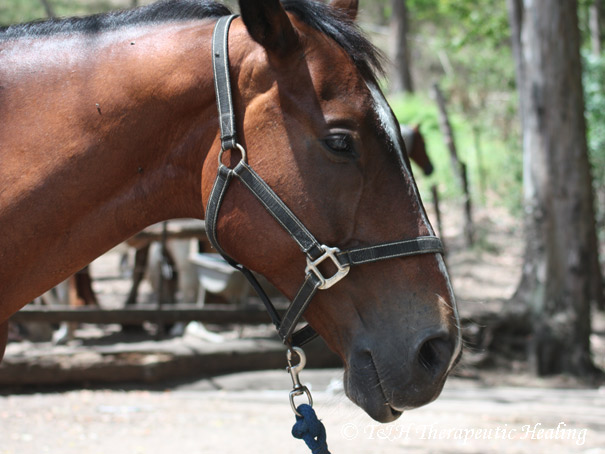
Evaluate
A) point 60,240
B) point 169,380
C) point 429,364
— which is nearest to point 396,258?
point 429,364

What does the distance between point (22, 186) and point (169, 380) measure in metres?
4.81

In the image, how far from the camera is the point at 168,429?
4.87 meters

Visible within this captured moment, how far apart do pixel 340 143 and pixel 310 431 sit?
2.81 ft

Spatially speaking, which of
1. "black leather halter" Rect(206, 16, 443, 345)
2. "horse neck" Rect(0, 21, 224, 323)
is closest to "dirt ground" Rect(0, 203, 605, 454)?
"black leather halter" Rect(206, 16, 443, 345)

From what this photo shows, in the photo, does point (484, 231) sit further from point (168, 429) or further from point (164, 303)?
point (168, 429)

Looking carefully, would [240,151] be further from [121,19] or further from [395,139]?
[121,19]

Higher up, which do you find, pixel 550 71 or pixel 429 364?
pixel 429 364

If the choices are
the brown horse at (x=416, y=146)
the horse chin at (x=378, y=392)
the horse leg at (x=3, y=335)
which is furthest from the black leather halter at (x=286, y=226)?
the brown horse at (x=416, y=146)

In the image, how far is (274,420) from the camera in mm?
5234

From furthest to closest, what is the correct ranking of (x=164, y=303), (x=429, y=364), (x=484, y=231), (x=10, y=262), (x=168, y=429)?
(x=484, y=231) < (x=164, y=303) < (x=168, y=429) < (x=10, y=262) < (x=429, y=364)

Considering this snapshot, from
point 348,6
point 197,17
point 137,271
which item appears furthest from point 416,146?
point 197,17

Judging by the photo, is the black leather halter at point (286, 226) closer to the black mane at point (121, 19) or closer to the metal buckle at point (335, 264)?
the metal buckle at point (335, 264)

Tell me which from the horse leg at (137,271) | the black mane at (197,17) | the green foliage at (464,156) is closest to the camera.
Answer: the black mane at (197,17)

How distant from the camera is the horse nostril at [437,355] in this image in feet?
5.34
